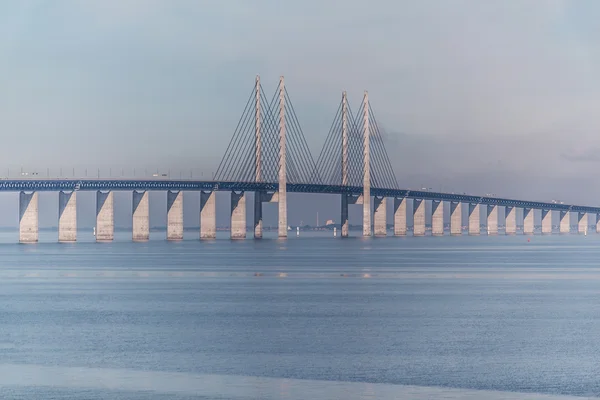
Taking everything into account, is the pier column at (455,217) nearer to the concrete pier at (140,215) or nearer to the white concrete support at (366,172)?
the white concrete support at (366,172)

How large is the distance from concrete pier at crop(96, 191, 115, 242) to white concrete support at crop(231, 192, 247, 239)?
54.4ft

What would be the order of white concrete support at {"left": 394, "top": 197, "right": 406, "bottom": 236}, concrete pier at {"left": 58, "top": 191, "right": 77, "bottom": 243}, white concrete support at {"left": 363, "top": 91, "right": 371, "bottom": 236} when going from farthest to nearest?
white concrete support at {"left": 394, "top": 197, "right": 406, "bottom": 236}
white concrete support at {"left": 363, "top": 91, "right": 371, "bottom": 236}
concrete pier at {"left": 58, "top": 191, "right": 77, "bottom": 243}

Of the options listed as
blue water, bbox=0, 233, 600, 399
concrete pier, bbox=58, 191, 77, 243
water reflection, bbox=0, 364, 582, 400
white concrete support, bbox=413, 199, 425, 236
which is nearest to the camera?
water reflection, bbox=0, 364, 582, 400

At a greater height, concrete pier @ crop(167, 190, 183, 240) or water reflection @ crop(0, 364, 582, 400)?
concrete pier @ crop(167, 190, 183, 240)

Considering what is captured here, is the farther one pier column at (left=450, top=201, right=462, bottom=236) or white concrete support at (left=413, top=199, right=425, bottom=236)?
pier column at (left=450, top=201, right=462, bottom=236)

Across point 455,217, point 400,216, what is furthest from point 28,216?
point 455,217

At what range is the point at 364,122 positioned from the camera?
527 feet

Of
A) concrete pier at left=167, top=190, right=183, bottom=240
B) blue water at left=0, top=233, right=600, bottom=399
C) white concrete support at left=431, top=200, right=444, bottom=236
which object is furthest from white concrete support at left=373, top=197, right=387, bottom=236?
blue water at left=0, top=233, right=600, bottom=399

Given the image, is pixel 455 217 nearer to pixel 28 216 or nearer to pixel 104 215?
pixel 104 215

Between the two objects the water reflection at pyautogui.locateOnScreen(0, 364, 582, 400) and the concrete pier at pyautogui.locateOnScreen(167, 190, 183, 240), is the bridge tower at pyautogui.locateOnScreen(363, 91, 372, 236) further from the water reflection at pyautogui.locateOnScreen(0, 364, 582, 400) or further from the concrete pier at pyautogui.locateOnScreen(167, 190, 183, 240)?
the water reflection at pyautogui.locateOnScreen(0, 364, 582, 400)

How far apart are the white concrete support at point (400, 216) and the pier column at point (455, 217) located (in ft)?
44.8

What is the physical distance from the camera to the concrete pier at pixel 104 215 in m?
128

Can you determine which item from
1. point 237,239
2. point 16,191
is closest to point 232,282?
point 16,191

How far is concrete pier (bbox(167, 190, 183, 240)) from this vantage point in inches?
5314
